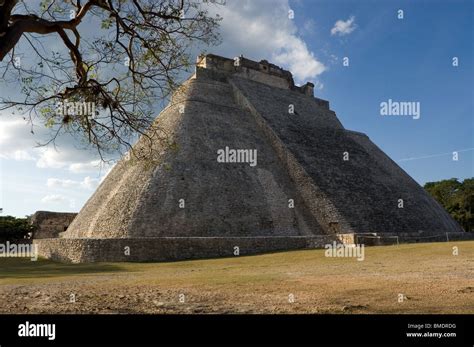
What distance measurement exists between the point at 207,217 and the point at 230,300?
12187 millimetres

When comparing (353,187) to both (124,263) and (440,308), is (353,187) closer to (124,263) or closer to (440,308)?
(124,263)

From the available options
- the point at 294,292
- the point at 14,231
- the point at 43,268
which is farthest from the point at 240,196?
the point at 14,231

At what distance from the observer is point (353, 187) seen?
23.5 metres

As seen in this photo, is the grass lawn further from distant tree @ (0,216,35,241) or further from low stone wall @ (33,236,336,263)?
distant tree @ (0,216,35,241)

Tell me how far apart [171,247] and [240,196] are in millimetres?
4653

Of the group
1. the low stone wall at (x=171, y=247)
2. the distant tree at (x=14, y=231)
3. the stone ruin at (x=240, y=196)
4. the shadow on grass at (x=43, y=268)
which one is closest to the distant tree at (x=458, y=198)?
the stone ruin at (x=240, y=196)

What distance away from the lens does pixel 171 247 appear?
17.7 meters

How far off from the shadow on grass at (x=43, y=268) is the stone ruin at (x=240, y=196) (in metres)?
0.84

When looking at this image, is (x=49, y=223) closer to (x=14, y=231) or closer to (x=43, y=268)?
(x=14, y=231)

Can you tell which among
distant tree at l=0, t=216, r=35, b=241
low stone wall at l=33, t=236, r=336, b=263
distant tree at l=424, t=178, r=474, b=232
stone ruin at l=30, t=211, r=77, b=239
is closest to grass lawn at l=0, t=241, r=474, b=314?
low stone wall at l=33, t=236, r=336, b=263

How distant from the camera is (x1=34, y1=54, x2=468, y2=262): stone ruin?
18.3 m

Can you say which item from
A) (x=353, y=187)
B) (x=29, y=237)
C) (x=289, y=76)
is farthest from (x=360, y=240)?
(x=29, y=237)

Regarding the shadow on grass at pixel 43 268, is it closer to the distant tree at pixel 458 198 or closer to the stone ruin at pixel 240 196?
the stone ruin at pixel 240 196

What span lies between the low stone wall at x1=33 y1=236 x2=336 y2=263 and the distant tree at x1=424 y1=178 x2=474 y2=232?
28.1 metres
